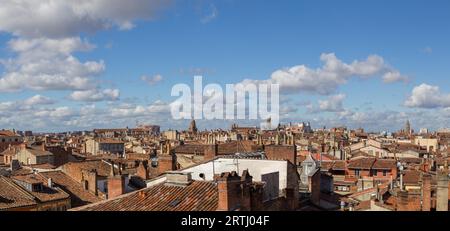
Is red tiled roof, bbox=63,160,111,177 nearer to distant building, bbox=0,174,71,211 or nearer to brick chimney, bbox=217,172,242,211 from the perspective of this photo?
distant building, bbox=0,174,71,211

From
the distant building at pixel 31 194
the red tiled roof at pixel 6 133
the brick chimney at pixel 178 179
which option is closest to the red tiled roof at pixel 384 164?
the distant building at pixel 31 194

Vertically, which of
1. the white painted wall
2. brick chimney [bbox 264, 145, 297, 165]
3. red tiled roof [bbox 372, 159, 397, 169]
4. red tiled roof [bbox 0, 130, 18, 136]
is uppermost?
red tiled roof [bbox 0, 130, 18, 136]

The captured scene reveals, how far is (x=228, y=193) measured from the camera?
14633 millimetres

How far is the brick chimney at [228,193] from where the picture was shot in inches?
575

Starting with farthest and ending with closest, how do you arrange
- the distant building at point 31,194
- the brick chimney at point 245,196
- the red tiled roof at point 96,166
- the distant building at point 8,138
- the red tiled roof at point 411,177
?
the distant building at point 8,138
the red tiled roof at point 411,177
the red tiled roof at point 96,166
the distant building at point 31,194
the brick chimney at point 245,196

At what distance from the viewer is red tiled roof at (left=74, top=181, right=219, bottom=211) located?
15867mm

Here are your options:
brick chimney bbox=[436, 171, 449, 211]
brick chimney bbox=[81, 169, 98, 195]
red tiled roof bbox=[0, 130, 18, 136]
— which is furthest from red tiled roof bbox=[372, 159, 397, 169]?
red tiled roof bbox=[0, 130, 18, 136]

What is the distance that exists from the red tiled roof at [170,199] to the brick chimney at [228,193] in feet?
1.81

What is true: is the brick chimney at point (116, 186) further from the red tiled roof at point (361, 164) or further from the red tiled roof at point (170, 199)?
the red tiled roof at point (361, 164)

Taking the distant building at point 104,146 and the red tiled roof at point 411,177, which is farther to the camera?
the distant building at point 104,146

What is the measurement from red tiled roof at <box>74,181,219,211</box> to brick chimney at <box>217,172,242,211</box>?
552 millimetres

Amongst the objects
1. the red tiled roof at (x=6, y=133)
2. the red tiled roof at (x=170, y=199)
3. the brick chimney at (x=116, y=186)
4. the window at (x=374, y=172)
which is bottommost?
the window at (x=374, y=172)

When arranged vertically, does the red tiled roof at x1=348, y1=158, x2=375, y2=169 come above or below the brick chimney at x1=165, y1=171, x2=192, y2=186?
below
